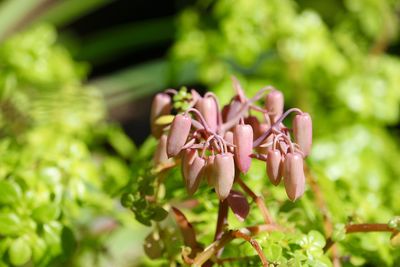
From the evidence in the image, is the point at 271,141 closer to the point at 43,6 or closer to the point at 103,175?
the point at 103,175

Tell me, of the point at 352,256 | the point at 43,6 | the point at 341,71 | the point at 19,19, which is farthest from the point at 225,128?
the point at 43,6

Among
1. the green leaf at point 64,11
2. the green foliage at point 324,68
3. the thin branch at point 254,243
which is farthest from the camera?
the green leaf at point 64,11

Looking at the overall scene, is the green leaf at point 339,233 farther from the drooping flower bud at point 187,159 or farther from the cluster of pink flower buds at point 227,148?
the drooping flower bud at point 187,159

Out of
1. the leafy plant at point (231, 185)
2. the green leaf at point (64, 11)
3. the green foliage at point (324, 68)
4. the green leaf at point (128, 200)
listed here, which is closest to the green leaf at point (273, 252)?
the leafy plant at point (231, 185)

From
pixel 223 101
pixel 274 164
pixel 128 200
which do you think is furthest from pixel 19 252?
pixel 223 101

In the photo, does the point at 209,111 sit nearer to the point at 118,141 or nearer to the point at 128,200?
the point at 128,200
